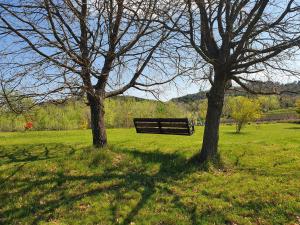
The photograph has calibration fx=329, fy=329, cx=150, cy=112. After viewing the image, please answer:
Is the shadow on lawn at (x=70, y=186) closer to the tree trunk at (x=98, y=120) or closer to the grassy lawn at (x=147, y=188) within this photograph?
the grassy lawn at (x=147, y=188)

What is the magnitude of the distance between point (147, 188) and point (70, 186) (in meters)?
1.96

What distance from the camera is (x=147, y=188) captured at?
8242mm

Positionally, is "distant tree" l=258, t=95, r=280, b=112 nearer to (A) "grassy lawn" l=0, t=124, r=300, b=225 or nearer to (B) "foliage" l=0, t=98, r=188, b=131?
(A) "grassy lawn" l=0, t=124, r=300, b=225

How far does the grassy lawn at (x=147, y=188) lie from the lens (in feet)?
21.7

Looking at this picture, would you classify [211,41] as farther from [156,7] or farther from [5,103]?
[5,103]

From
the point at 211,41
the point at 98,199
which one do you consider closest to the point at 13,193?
the point at 98,199

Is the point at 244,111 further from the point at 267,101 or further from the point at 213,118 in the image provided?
the point at 267,101

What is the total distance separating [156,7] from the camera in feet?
29.4

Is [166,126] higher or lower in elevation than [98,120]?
lower

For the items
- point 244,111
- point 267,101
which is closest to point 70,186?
point 244,111

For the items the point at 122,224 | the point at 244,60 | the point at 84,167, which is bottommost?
the point at 122,224

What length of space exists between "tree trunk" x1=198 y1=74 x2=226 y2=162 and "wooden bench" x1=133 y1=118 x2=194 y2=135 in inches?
101

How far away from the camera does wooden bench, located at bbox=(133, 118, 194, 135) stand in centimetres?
1354

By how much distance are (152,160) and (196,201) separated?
3966 mm
